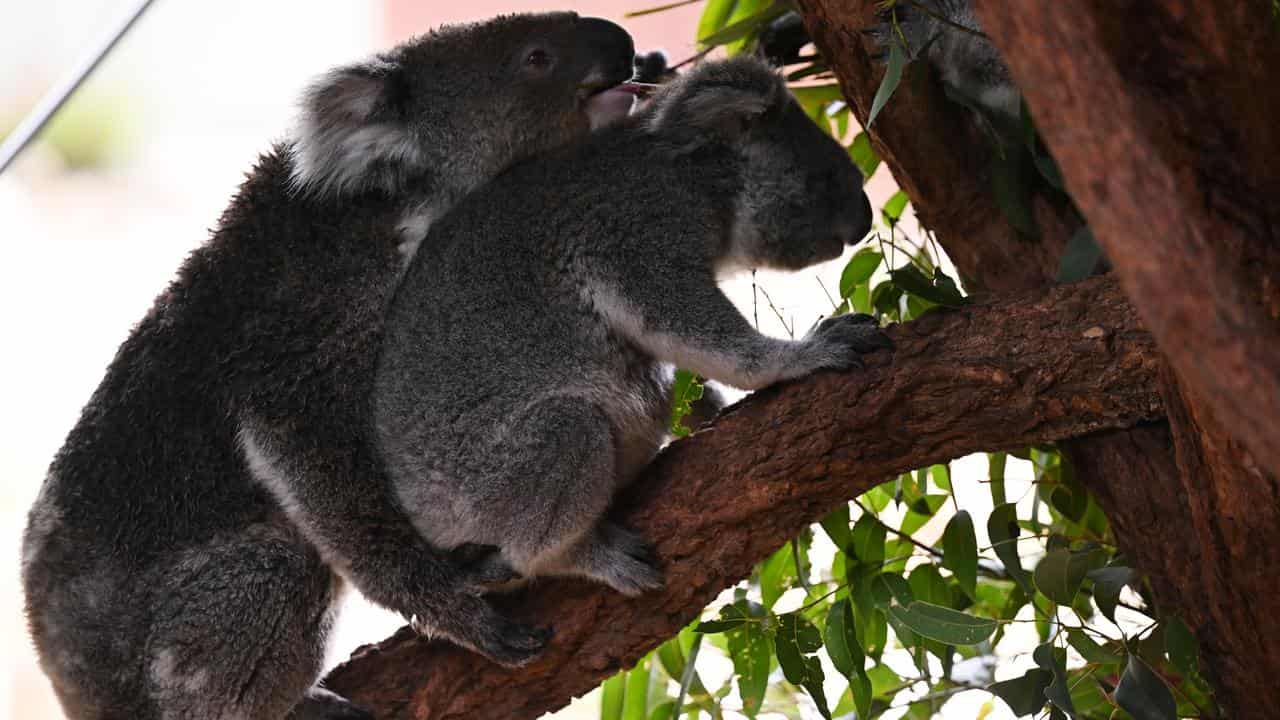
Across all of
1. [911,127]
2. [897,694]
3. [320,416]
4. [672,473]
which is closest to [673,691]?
[897,694]

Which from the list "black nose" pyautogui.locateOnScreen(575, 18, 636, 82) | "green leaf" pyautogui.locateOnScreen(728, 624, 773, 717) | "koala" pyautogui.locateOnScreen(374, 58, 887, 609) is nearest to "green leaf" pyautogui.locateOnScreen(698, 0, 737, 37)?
"black nose" pyautogui.locateOnScreen(575, 18, 636, 82)

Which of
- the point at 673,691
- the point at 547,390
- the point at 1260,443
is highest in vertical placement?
the point at 1260,443

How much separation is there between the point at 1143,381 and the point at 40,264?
171 inches

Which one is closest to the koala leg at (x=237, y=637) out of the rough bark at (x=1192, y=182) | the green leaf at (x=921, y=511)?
the green leaf at (x=921, y=511)

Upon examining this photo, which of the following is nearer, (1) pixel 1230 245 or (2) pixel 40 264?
(1) pixel 1230 245

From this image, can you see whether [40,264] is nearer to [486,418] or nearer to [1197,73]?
[486,418]

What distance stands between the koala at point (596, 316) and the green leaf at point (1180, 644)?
0.77 m

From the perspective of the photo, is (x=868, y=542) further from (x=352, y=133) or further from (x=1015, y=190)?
(x=352, y=133)

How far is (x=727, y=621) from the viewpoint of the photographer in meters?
2.66

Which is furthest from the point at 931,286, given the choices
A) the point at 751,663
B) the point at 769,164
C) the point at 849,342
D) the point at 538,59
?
the point at 538,59

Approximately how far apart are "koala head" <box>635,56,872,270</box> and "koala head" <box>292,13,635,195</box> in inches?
7.9

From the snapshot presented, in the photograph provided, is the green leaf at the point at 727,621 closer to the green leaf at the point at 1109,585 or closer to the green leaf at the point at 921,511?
the green leaf at the point at 921,511

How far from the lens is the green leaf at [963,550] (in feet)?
8.74

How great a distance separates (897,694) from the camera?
3078 millimetres
